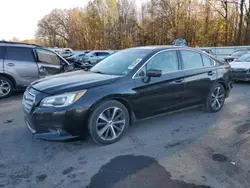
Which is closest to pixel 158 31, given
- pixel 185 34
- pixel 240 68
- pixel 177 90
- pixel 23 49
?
pixel 185 34

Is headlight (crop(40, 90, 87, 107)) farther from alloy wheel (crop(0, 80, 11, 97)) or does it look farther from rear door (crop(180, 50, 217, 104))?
alloy wheel (crop(0, 80, 11, 97))

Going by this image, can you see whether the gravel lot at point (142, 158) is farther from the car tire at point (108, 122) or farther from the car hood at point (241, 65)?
the car hood at point (241, 65)

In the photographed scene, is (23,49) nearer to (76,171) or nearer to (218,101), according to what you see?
(76,171)

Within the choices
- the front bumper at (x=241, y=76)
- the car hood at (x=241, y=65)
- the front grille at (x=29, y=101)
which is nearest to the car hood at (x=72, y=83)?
the front grille at (x=29, y=101)

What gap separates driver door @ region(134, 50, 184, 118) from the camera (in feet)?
11.9

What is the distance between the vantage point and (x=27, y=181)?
99.8 inches

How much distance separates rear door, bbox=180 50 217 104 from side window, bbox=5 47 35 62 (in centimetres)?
486

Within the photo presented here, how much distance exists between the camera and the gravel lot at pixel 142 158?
8.30ft

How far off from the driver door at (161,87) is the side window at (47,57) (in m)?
4.45

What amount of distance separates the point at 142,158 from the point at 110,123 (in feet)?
2.49

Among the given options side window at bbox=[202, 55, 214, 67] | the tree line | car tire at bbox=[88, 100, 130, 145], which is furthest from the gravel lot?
the tree line

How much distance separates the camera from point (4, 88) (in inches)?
258

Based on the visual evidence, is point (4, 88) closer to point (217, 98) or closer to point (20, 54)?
point (20, 54)

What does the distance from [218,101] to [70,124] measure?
3609mm
